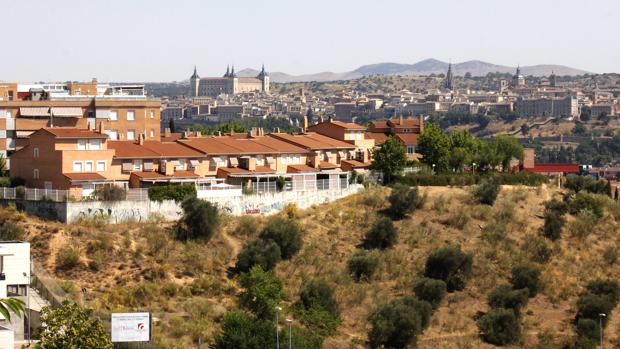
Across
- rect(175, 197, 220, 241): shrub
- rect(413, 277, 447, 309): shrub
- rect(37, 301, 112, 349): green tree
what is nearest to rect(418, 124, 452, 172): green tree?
rect(413, 277, 447, 309): shrub

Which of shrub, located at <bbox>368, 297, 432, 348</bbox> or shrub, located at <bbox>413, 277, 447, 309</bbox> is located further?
shrub, located at <bbox>413, 277, 447, 309</bbox>

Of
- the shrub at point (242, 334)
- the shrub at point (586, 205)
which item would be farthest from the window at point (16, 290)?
the shrub at point (586, 205)

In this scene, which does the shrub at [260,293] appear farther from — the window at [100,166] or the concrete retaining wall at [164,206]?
the window at [100,166]

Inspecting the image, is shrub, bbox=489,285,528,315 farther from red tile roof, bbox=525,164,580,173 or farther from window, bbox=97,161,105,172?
red tile roof, bbox=525,164,580,173

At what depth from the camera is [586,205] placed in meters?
73.2

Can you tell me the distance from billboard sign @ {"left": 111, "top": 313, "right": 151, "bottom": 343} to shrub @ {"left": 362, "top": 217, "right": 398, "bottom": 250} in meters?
22.1

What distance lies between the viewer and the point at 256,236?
60.5m

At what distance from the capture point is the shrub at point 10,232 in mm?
53447

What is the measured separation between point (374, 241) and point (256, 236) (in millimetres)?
6238

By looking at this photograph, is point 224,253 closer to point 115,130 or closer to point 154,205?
point 154,205

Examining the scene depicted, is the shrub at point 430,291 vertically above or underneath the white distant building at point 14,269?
underneath

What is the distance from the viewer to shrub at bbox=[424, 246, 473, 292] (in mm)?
61594

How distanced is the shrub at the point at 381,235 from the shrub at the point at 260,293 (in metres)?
9.96

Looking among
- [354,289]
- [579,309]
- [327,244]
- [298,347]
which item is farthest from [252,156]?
[298,347]
